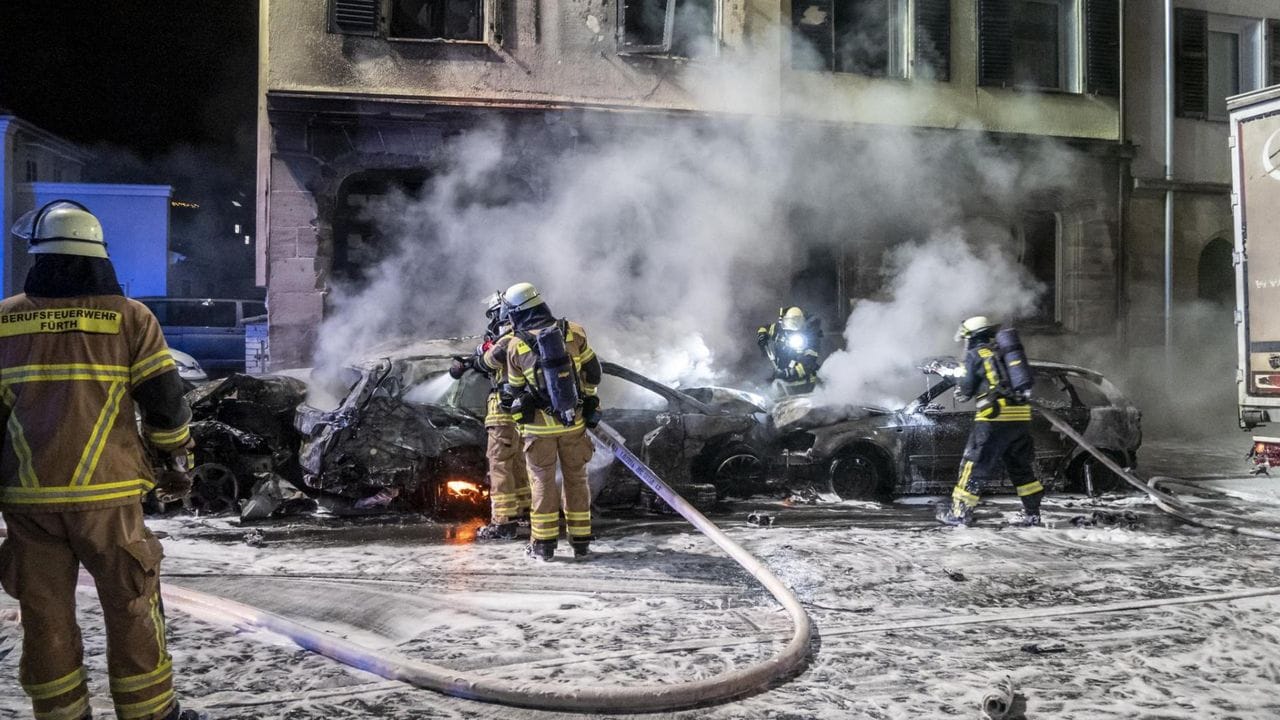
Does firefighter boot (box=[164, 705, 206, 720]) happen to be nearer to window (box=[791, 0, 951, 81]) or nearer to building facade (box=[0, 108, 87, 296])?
window (box=[791, 0, 951, 81])

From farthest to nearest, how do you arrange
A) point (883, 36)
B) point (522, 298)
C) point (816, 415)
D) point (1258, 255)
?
point (883, 36), point (816, 415), point (1258, 255), point (522, 298)

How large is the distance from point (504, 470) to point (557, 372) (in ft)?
3.78

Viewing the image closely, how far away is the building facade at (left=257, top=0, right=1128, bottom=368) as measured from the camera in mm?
11711

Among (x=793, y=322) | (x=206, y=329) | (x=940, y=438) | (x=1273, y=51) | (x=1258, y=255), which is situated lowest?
(x=940, y=438)

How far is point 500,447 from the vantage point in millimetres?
6066

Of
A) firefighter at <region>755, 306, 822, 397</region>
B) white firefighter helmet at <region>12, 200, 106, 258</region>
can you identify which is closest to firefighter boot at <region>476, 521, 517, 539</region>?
white firefighter helmet at <region>12, 200, 106, 258</region>

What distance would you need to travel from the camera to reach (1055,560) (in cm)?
562

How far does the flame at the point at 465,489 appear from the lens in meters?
6.81

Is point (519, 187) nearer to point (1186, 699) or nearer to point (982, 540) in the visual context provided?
point (982, 540)

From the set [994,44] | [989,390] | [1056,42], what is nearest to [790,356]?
[989,390]

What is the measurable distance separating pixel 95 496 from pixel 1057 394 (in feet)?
28.0

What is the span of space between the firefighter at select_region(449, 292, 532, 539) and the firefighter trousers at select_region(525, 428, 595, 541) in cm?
39

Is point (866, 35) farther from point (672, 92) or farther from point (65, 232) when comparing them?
point (65, 232)

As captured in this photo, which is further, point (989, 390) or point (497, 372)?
point (989, 390)
